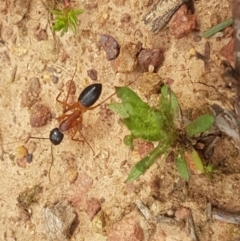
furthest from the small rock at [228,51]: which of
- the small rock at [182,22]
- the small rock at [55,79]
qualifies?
the small rock at [55,79]

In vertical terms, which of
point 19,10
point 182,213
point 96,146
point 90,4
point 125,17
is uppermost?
point 19,10

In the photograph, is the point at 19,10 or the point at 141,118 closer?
the point at 141,118

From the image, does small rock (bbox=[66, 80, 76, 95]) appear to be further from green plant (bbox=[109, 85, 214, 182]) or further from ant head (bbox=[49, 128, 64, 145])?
green plant (bbox=[109, 85, 214, 182])

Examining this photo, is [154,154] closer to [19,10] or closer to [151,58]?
[151,58]

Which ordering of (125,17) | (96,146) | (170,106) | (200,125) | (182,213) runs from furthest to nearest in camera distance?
1. (96,146)
2. (125,17)
3. (182,213)
4. (170,106)
5. (200,125)

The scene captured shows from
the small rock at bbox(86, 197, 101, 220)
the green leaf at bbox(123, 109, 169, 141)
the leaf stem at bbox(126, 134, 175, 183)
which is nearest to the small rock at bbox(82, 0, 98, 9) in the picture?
the green leaf at bbox(123, 109, 169, 141)

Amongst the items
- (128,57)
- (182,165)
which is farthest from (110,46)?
(182,165)

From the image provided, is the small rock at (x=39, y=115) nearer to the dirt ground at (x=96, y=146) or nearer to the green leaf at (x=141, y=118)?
the dirt ground at (x=96, y=146)

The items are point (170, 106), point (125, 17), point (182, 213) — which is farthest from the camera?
point (125, 17)
